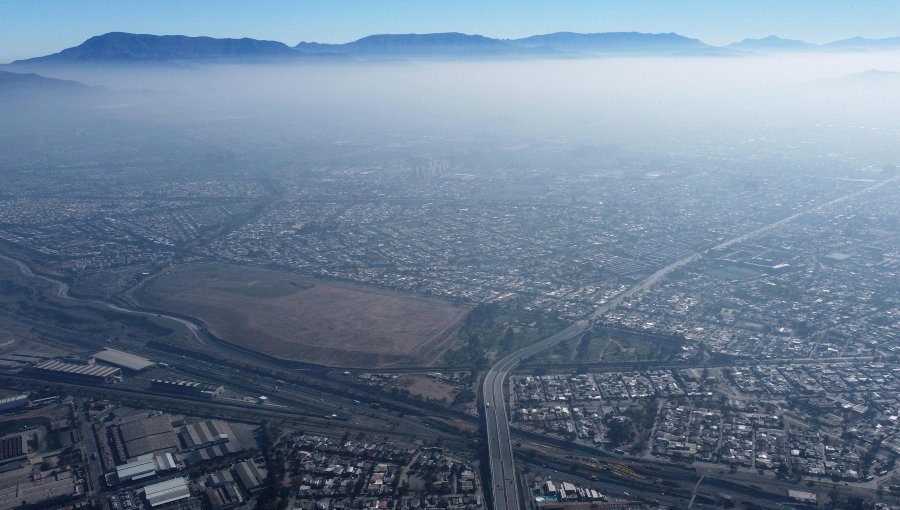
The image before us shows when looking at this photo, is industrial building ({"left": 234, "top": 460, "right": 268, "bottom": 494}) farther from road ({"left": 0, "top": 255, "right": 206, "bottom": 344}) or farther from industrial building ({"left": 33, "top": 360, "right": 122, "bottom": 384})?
road ({"left": 0, "top": 255, "right": 206, "bottom": 344})

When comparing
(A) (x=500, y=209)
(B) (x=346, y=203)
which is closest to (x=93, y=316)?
Answer: (B) (x=346, y=203)

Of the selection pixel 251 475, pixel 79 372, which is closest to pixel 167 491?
pixel 251 475

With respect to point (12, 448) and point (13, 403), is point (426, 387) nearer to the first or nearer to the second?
point (12, 448)

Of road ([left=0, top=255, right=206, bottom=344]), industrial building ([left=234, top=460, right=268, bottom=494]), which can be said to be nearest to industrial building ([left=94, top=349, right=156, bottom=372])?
road ([left=0, top=255, right=206, bottom=344])

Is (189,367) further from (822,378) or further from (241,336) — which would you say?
(822,378)

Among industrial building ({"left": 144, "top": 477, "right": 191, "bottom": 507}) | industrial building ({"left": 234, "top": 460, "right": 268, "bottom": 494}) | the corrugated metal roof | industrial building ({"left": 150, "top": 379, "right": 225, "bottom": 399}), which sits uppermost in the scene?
the corrugated metal roof
